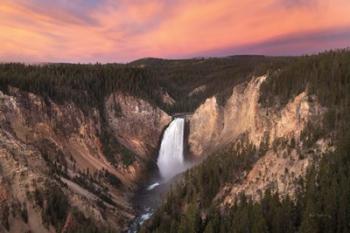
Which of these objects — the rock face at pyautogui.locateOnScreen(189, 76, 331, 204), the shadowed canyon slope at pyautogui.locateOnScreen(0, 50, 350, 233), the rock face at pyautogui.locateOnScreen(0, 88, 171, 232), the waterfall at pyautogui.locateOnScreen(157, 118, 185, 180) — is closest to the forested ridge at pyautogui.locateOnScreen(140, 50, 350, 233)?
the shadowed canyon slope at pyautogui.locateOnScreen(0, 50, 350, 233)

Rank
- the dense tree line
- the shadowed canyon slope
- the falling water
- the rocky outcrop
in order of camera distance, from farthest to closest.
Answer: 1. the dense tree line
2. the falling water
3. the rocky outcrop
4. the shadowed canyon slope

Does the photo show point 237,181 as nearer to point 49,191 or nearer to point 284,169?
point 284,169

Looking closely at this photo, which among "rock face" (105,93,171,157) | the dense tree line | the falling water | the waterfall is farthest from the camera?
the dense tree line

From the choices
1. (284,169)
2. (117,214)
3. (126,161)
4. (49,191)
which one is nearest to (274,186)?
(284,169)

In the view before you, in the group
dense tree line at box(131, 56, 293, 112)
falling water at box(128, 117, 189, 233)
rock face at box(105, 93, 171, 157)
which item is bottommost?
falling water at box(128, 117, 189, 233)

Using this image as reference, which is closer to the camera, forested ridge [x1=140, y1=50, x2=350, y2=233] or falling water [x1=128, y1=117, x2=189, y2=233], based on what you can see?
forested ridge [x1=140, y1=50, x2=350, y2=233]

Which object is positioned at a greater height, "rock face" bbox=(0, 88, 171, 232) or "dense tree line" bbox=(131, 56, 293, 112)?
"dense tree line" bbox=(131, 56, 293, 112)

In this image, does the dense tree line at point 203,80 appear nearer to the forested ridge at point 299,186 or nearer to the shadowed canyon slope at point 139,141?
the shadowed canyon slope at point 139,141

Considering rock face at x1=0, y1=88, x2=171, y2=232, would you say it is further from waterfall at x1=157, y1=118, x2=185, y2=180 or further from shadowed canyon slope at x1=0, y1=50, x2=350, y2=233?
waterfall at x1=157, y1=118, x2=185, y2=180
